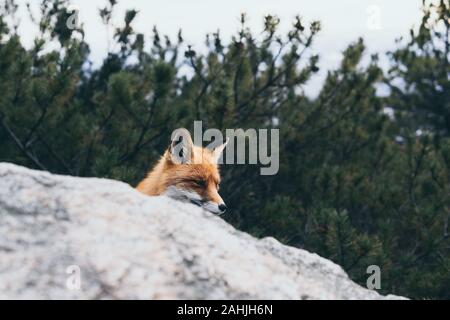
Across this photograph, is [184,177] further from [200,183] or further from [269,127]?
[269,127]

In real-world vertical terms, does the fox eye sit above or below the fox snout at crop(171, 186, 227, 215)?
above

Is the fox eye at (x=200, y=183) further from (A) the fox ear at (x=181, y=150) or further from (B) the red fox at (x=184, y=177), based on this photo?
(A) the fox ear at (x=181, y=150)

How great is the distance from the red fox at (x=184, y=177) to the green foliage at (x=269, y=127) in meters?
0.49

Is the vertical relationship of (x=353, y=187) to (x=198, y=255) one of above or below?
above

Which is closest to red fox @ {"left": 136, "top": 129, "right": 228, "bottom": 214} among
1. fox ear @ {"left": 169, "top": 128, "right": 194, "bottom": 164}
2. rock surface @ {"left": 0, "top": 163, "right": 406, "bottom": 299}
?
fox ear @ {"left": 169, "top": 128, "right": 194, "bottom": 164}

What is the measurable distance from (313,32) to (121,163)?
273 cm

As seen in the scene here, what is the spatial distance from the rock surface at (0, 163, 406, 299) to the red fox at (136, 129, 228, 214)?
2.99m

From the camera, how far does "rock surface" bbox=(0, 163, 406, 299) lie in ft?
7.85

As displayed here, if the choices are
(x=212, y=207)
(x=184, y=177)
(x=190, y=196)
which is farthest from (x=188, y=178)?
(x=212, y=207)

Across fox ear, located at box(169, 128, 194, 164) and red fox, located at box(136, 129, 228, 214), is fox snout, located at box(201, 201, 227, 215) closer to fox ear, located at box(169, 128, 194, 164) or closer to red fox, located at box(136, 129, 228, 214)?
red fox, located at box(136, 129, 228, 214)

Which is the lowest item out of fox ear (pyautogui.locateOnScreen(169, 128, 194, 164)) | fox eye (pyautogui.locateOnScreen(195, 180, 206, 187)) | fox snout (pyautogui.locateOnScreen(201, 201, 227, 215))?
fox snout (pyautogui.locateOnScreen(201, 201, 227, 215))
